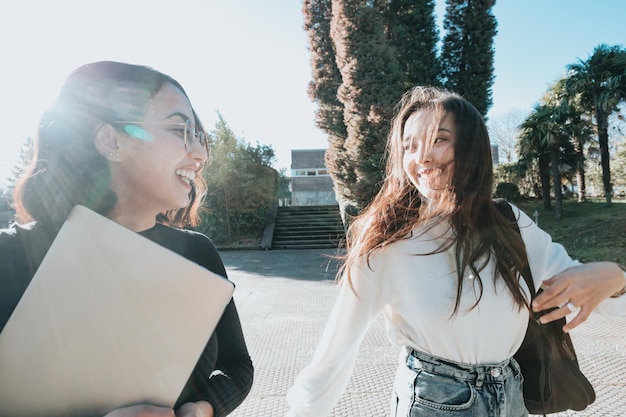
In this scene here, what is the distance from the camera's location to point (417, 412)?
1127 mm

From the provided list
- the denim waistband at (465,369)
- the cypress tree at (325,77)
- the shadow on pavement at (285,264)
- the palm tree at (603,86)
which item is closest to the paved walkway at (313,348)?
the shadow on pavement at (285,264)

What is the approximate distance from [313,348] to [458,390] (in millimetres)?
2442

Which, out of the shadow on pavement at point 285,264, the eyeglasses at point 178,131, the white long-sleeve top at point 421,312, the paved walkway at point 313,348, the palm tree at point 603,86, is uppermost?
the palm tree at point 603,86

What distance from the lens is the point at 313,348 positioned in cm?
339

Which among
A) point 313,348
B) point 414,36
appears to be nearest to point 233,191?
point 414,36

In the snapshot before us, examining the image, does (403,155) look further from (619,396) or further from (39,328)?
(619,396)

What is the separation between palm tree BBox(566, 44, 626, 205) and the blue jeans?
55.5 ft

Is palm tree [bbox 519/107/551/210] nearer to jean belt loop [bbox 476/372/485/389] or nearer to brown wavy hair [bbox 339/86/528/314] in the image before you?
brown wavy hair [bbox 339/86/528/314]

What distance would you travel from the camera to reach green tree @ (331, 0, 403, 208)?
37.6 feet

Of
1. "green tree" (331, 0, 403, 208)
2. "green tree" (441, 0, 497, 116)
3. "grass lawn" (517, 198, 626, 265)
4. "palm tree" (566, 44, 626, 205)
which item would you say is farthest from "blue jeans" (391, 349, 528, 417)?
"palm tree" (566, 44, 626, 205)

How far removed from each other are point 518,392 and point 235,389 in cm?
93

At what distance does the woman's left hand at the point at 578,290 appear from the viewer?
43.3 inches

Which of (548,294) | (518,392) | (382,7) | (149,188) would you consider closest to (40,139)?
(149,188)

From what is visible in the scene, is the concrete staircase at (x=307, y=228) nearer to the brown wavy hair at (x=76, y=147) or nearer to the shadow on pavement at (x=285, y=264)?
the shadow on pavement at (x=285, y=264)
